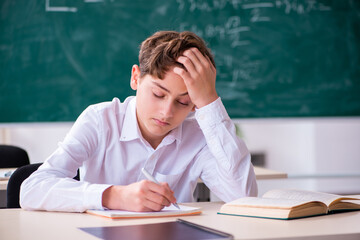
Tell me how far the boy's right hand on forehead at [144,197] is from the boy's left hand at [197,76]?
35 centimetres

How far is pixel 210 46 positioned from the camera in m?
4.20

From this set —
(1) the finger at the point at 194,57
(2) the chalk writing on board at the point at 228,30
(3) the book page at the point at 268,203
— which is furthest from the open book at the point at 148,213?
(2) the chalk writing on board at the point at 228,30

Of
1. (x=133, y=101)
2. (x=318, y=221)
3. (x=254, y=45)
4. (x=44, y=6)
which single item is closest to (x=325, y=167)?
(x=254, y=45)

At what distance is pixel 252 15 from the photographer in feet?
14.1

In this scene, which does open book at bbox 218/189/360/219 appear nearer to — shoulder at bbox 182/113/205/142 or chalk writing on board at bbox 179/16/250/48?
shoulder at bbox 182/113/205/142

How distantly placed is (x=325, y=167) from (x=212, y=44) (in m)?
1.76

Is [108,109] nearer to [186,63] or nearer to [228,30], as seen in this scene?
[186,63]

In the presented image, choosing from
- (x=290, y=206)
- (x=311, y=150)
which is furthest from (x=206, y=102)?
(x=311, y=150)

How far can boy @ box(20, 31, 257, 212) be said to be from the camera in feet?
4.71

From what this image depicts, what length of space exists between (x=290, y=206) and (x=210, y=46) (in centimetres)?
303

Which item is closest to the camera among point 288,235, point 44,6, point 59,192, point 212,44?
point 288,235

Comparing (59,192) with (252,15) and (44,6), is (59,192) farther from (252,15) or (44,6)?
(252,15)

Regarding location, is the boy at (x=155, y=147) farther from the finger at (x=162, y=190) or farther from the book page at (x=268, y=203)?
the book page at (x=268, y=203)

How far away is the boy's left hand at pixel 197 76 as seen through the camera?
159cm
